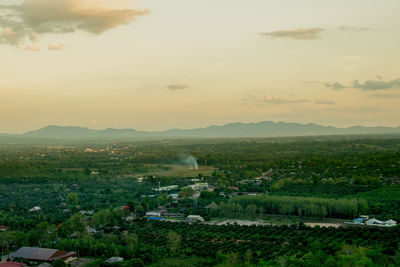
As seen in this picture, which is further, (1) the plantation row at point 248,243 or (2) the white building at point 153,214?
(2) the white building at point 153,214

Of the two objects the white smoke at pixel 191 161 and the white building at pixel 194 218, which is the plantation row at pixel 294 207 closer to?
the white building at pixel 194 218

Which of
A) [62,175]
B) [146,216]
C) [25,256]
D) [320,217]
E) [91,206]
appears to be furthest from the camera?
[62,175]

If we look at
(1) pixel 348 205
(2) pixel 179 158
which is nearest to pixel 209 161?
(2) pixel 179 158

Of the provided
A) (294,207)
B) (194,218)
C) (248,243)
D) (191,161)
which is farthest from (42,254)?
(191,161)

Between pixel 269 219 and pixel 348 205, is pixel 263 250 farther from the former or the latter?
pixel 348 205

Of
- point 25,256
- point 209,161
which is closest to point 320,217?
point 25,256

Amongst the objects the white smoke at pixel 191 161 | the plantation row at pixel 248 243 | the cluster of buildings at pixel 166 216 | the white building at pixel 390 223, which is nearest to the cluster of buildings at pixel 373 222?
the white building at pixel 390 223

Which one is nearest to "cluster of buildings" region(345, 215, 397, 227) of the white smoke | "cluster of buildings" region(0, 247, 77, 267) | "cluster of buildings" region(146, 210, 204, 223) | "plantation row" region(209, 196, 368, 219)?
"plantation row" region(209, 196, 368, 219)

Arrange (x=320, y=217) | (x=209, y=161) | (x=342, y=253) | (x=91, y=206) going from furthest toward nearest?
(x=209, y=161) < (x=91, y=206) < (x=320, y=217) < (x=342, y=253)

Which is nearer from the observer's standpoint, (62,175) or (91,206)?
(91,206)
